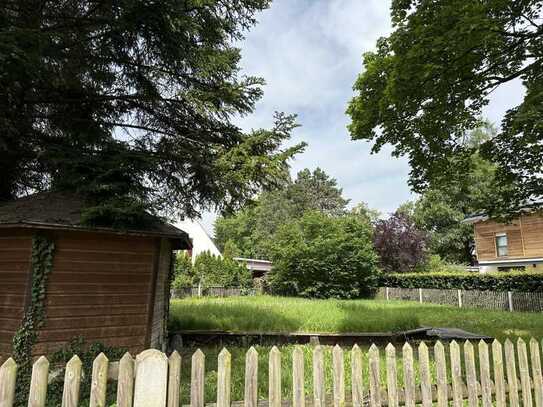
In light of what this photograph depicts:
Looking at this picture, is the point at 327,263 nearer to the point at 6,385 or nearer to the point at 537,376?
the point at 537,376

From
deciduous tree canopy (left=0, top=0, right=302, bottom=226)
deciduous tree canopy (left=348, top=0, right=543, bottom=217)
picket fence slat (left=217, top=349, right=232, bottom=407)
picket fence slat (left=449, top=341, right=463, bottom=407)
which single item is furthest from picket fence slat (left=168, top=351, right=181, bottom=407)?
deciduous tree canopy (left=348, top=0, right=543, bottom=217)

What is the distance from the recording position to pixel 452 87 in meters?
8.05

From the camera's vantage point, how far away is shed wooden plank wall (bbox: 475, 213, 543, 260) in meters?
27.9

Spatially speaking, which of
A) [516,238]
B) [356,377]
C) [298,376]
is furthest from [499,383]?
[516,238]

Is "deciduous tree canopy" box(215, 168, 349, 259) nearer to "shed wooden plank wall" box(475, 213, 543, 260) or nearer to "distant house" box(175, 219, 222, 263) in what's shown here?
"distant house" box(175, 219, 222, 263)

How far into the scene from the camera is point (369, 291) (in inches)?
1102

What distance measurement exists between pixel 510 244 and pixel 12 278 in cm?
3241

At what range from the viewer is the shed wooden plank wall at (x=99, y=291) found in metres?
6.71

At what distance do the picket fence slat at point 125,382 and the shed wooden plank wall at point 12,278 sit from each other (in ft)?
16.6

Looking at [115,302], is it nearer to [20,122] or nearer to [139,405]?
[20,122]

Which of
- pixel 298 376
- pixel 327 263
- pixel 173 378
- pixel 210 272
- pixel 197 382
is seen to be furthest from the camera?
pixel 210 272

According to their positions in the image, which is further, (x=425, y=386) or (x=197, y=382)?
(x=425, y=386)

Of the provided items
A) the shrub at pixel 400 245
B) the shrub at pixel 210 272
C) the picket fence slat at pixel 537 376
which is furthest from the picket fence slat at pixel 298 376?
the shrub at pixel 400 245

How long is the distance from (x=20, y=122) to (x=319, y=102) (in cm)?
895
